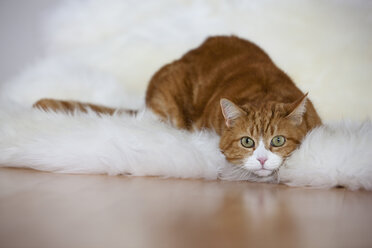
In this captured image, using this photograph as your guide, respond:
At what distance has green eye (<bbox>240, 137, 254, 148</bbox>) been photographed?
5.50ft

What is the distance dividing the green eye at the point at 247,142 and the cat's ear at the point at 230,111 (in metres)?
0.09

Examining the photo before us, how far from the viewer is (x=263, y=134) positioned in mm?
1648

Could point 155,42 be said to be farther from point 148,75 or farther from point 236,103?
point 236,103

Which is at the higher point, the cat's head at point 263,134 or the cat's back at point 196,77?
the cat's back at point 196,77

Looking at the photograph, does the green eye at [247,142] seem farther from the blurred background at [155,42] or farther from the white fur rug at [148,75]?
the blurred background at [155,42]

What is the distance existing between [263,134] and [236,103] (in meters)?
0.32

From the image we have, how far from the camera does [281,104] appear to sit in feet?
5.60

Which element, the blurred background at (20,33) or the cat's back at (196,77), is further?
the blurred background at (20,33)

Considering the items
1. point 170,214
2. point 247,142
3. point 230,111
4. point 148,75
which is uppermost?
point 148,75

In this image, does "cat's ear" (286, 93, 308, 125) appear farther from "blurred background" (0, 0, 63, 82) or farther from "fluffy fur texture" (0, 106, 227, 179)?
"blurred background" (0, 0, 63, 82)

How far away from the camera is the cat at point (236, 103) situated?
1642 millimetres

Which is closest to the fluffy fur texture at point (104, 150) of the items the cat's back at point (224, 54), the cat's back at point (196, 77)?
the cat's back at point (196, 77)

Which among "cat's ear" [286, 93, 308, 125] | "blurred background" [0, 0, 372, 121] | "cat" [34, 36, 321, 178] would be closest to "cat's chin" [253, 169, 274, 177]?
"cat" [34, 36, 321, 178]

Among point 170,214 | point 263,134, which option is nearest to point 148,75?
point 263,134
